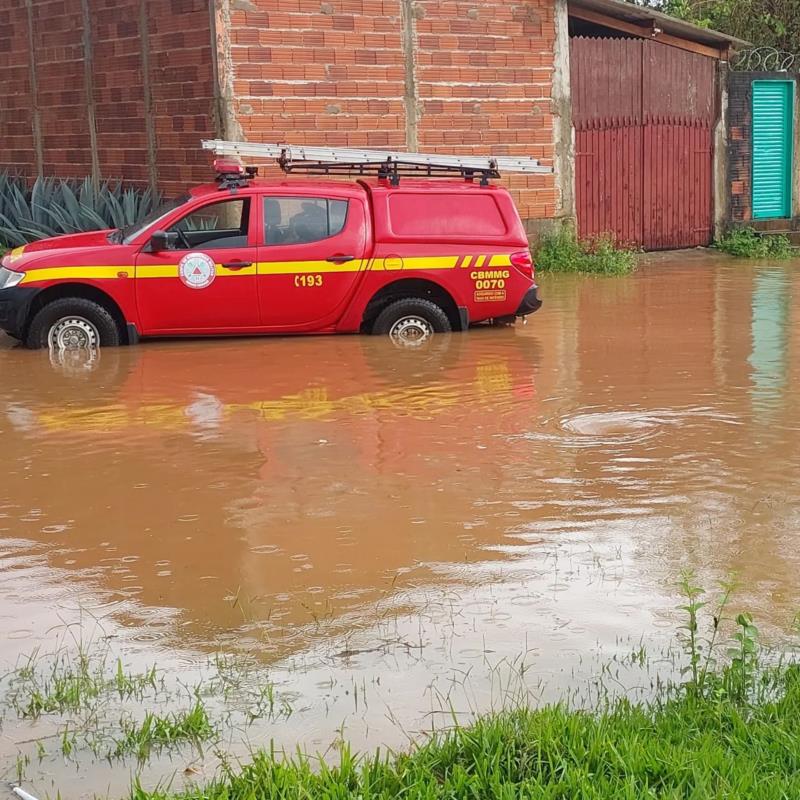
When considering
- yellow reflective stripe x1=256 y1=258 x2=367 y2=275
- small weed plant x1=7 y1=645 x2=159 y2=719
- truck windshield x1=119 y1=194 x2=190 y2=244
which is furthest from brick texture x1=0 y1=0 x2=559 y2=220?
small weed plant x1=7 y1=645 x2=159 y2=719

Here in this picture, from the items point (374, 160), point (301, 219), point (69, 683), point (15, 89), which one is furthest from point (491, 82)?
point (69, 683)

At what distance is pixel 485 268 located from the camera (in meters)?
12.3

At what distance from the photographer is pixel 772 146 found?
20.9 metres

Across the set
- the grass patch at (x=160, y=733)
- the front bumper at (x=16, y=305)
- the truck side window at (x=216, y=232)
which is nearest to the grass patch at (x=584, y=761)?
the grass patch at (x=160, y=733)

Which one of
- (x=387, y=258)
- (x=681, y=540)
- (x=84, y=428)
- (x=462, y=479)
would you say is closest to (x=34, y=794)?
(x=681, y=540)

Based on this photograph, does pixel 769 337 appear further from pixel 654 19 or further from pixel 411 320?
pixel 654 19

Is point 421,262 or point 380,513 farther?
point 421,262

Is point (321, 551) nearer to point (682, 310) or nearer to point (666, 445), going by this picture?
point (666, 445)

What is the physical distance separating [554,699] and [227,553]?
2.18 metres

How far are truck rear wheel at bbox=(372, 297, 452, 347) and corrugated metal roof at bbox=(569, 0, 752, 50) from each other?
24.1 ft

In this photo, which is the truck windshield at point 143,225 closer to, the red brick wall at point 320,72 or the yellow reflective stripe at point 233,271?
the yellow reflective stripe at point 233,271

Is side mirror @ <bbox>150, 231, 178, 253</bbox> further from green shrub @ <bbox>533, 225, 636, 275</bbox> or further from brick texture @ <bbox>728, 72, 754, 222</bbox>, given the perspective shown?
brick texture @ <bbox>728, 72, 754, 222</bbox>

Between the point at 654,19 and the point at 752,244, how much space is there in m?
3.58

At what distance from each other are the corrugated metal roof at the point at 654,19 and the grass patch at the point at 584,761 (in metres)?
14.9
